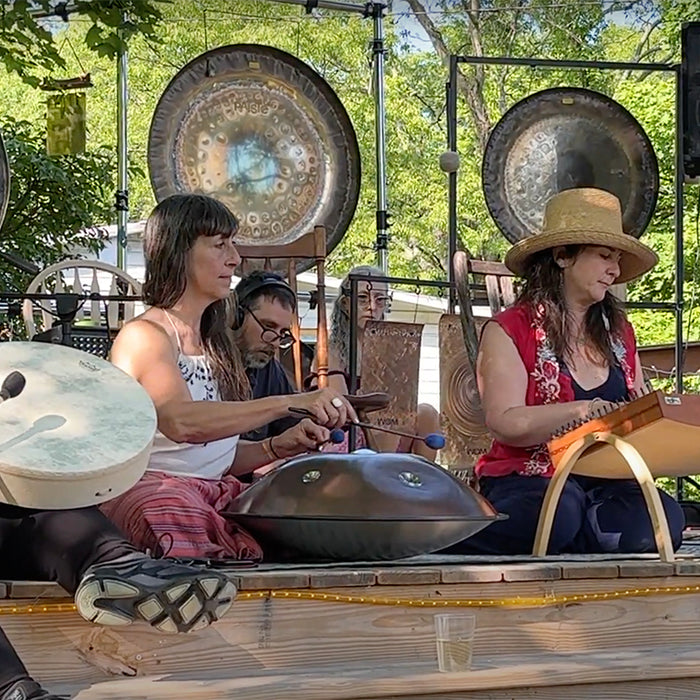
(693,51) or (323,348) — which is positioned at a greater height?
(693,51)

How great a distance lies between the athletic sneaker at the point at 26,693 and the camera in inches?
76.0

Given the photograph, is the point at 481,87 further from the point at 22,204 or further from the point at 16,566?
the point at 16,566

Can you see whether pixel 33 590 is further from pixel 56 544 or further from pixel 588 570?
pixel 588 570

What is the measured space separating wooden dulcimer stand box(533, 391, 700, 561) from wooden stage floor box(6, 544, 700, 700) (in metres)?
0.17

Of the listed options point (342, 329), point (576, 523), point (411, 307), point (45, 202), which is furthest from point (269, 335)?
point (411, 307)

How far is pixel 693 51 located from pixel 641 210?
0.74 metres

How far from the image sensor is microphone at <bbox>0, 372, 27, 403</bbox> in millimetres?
2225

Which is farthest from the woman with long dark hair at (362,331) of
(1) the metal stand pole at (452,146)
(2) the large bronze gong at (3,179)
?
(2) the large bronze gong at (3,179)

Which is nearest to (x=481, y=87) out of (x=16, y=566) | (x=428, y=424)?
(x=428, y=424)

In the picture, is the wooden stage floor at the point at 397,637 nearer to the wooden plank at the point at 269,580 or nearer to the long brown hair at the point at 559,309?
the wooden plank at the point at 269,580

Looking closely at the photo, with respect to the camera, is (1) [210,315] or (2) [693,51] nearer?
(1) [210,315]

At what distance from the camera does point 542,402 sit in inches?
124

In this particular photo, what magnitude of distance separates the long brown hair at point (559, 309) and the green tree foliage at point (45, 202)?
162 inches

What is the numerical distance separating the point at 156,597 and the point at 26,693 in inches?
9.1
